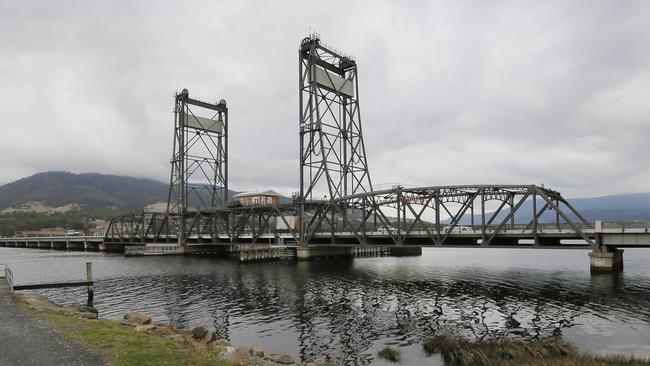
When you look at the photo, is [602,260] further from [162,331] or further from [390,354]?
[162,331]

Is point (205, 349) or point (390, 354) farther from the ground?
point (205, 349)

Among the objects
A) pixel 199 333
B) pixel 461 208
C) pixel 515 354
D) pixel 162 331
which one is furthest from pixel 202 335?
pixel 461 208

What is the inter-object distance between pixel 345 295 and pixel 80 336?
25.3 metres

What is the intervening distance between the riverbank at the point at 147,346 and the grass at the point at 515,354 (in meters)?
7.29

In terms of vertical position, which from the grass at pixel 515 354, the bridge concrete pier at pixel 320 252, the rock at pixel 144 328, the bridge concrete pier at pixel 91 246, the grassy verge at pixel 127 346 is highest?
the grassy verge at pixel 127 346

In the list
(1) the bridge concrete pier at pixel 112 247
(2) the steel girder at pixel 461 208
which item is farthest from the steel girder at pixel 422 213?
(1) the bridge concrete pier at pixel 112 247

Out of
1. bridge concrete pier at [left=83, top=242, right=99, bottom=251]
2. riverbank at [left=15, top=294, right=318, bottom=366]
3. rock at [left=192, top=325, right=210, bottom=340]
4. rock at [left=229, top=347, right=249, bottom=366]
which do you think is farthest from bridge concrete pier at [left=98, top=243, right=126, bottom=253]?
rock at [left=229, top=347, right=249, bottom=366]

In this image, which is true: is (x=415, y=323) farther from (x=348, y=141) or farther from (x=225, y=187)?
(x=225, y=187)

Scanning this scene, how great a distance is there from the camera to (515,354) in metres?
19.3

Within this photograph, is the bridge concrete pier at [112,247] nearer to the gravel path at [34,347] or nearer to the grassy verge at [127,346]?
the gravel path at [34,347]

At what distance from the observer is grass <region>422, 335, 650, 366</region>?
17250mm

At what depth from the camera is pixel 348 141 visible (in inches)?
3457

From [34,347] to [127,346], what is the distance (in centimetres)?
363

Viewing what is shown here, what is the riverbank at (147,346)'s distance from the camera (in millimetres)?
14992
